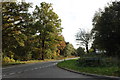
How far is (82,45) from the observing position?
210 ft

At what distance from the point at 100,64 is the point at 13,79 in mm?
10243

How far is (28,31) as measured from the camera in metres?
30.9

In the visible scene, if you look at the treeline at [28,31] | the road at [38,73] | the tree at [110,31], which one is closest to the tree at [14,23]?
the treeline at [28,31]

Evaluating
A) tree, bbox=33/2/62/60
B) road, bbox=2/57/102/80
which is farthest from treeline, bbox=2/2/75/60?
road, bbox=2/57/102/80

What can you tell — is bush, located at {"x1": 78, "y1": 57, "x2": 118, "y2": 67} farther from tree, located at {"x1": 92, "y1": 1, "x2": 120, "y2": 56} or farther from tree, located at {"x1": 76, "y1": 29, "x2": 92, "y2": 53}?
tree, located at {"x1": 76, "y1": 29, "x2": 92, "y2": 53}

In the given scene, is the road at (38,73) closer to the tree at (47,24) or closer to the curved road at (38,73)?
the curved road at (38,73)

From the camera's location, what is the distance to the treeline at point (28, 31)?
2894 centimetres

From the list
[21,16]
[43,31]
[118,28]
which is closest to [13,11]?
[21,16]

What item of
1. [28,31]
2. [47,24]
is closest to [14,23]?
[28,31]

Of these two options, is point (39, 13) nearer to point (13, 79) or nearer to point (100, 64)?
point (100, 64)

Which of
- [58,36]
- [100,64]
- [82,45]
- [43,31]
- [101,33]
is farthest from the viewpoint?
[82,45]

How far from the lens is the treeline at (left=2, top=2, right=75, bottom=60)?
28.9 metres

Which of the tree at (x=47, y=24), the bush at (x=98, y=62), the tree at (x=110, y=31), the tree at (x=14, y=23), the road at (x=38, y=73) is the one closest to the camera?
the road at (x=38, y=73)

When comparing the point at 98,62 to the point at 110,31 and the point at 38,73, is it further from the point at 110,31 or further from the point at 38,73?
the point at 38,73
